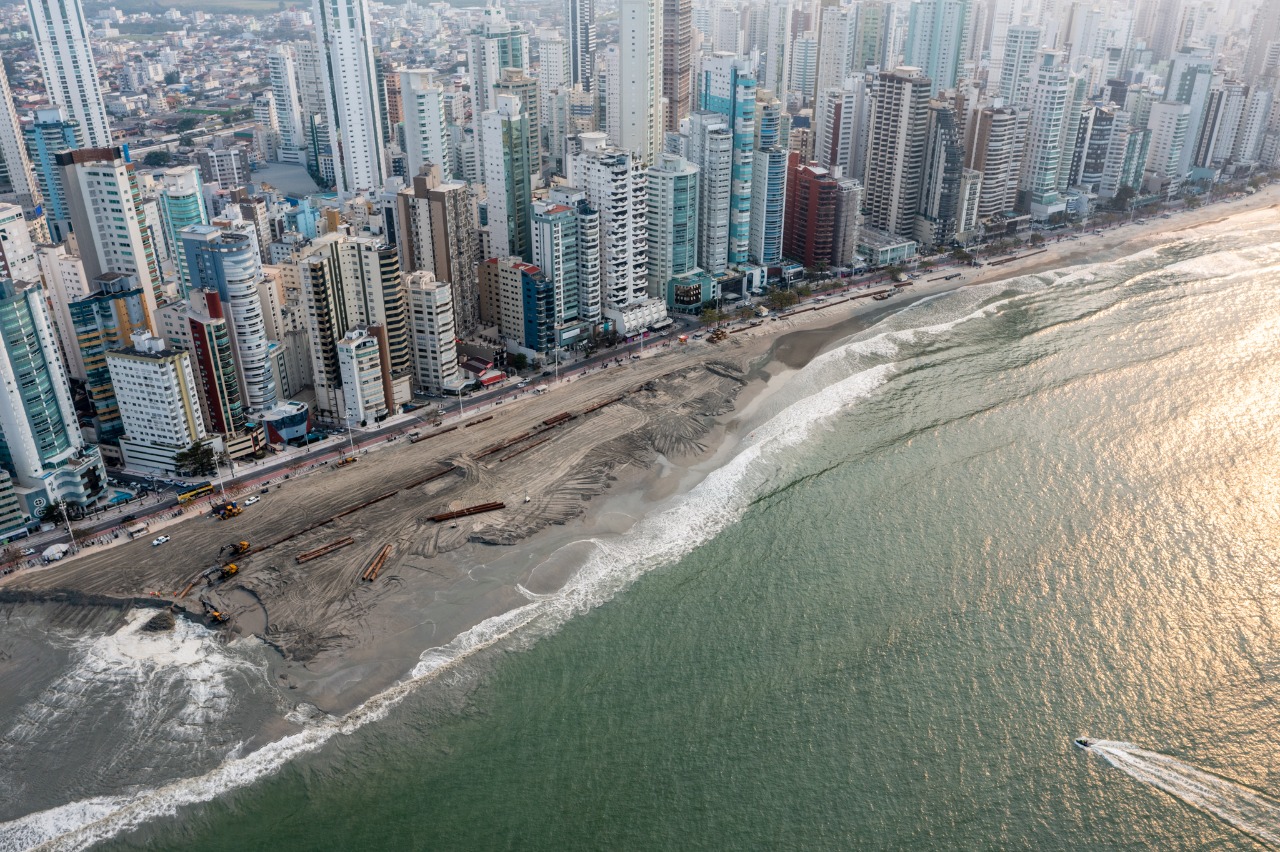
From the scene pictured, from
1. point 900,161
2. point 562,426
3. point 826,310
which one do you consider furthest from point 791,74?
point 562,426

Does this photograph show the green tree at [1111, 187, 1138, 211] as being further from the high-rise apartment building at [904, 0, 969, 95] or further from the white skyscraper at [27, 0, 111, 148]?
the white skyscraper at [27, 0, 111, 148]

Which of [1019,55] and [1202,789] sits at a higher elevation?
[1019,55]

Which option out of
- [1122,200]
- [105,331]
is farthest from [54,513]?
[1122,200]

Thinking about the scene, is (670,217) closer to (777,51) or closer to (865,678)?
(865,678)

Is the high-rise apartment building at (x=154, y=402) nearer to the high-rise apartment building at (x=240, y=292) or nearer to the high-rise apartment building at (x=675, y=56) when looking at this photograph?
the high-rise apartment building at (x=240, y=292)

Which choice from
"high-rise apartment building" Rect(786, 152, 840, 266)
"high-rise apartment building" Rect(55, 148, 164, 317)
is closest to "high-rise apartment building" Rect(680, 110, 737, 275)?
"high-rise apartment building" Rect(786, 152, 840, 266)

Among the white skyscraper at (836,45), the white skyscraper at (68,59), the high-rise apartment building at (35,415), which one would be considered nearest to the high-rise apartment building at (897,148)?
the white skyscraper at (836,45)
